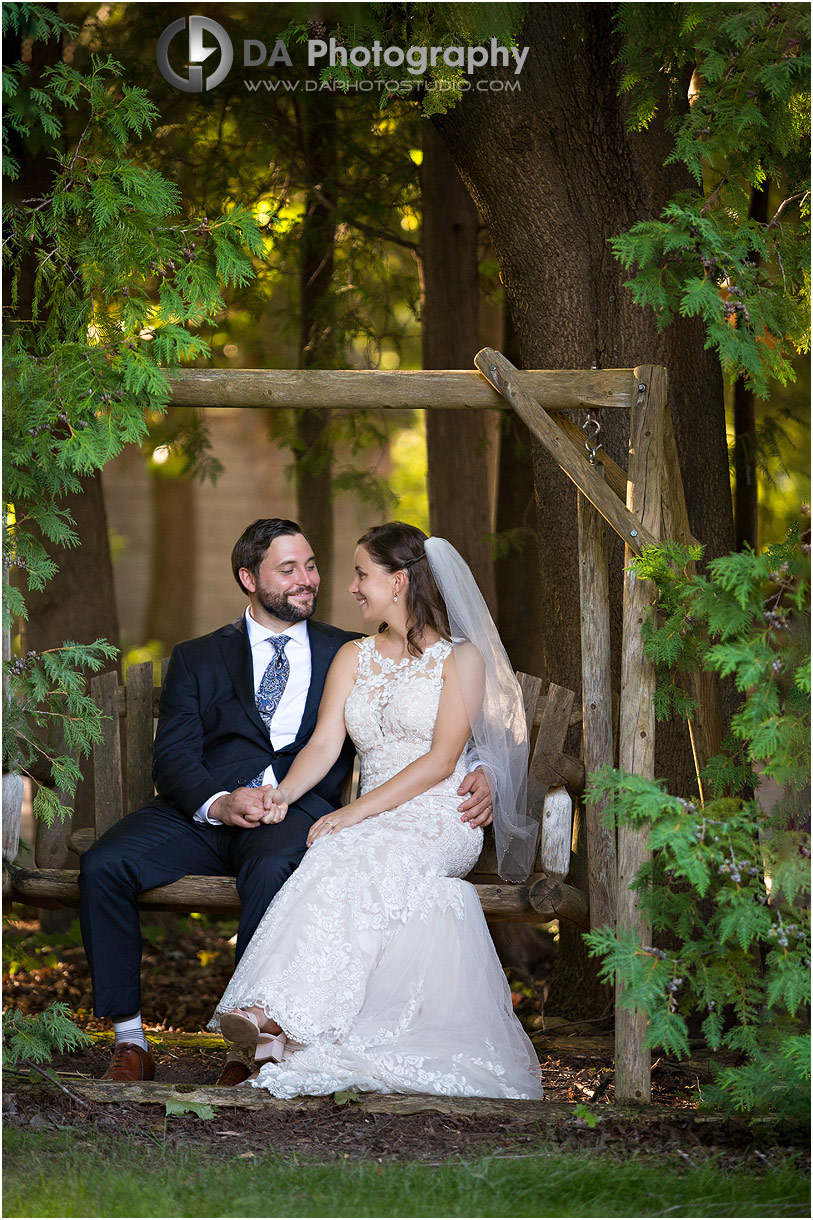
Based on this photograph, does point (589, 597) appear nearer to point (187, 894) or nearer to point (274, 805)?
point (274, 805)

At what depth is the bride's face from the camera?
465 cm

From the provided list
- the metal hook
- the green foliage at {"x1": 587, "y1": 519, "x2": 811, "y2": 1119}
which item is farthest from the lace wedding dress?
the metal hook

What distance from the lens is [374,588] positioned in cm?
465

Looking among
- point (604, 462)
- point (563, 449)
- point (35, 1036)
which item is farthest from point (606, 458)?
point (35, 1036)

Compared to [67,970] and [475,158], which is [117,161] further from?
[67,970]

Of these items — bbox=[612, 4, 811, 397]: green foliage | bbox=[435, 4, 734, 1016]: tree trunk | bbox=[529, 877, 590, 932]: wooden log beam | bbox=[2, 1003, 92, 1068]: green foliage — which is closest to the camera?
bbox=[612, 4, 811, 397]: green foliage

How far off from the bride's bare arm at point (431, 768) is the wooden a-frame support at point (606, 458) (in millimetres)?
478

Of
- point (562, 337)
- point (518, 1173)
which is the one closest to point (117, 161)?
point (562, 337)

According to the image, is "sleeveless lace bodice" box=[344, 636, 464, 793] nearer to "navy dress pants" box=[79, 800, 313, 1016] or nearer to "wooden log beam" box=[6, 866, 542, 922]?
"navy dress pants" box=[79, 800, 313, 1016]

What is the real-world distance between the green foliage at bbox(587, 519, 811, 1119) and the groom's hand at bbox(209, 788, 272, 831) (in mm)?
1409

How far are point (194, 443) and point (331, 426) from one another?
2.80ft

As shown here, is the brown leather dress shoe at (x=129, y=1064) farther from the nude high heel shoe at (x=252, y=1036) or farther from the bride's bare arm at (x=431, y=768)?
the bride's bare arm at (x=431, y=768)

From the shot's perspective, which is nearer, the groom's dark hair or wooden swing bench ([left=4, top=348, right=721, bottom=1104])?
wooden swing bench ([left=4, top=348, right=721, bottom=1104])

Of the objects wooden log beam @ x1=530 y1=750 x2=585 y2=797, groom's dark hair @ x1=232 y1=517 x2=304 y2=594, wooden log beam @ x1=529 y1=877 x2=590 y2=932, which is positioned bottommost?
wooden log beam @ x1=529 y1=877 x2=590 y2=932
